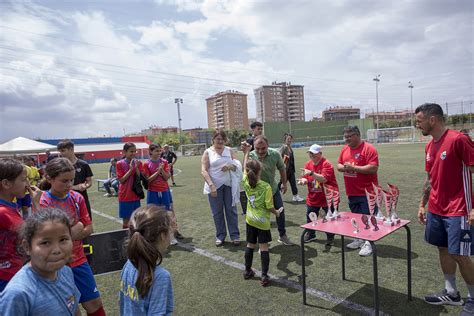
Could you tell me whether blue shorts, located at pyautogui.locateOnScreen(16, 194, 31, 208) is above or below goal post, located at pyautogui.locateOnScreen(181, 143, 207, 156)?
above

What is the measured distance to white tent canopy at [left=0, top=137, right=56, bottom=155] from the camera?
18047mm

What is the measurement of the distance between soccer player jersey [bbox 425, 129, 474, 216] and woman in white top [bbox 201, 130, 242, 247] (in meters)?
3.17

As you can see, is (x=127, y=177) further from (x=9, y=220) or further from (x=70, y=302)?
(x=70, y=302)

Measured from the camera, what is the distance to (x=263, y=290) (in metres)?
3.91

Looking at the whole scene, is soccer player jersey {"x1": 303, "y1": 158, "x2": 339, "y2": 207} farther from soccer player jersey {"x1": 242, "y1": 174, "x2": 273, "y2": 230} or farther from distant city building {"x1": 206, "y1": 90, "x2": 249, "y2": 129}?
distant city building {"x1": 206, "y1": 90, "x2": 249, "y2": 129}

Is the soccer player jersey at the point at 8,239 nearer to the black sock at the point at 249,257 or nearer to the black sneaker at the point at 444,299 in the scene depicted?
the black sock at the point at 249,257

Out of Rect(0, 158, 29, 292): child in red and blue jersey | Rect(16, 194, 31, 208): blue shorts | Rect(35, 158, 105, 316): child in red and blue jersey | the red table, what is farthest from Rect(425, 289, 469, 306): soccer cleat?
Rect(16, 194, 31, 208): blue shorts

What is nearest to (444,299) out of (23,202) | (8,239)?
(8,239)

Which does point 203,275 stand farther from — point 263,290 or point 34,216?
point 34,216

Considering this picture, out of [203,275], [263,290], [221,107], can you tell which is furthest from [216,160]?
[221,107]

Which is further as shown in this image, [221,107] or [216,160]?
[221,107]

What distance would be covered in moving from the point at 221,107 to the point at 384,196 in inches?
5358

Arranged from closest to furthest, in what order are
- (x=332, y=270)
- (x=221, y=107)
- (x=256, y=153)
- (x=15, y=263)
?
(x=15, y=263) → (x=332, y=270) → (x=256, y=153) → (x=221, y=107)

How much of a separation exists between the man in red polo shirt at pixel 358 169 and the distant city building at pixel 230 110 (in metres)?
124
